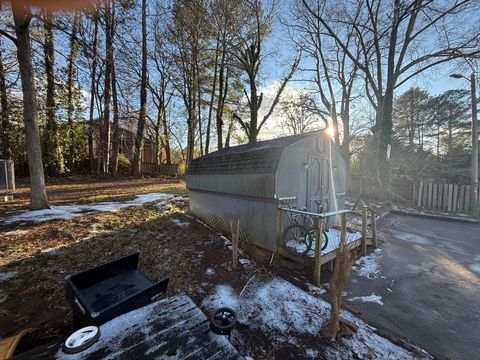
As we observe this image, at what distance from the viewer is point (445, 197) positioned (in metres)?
10.3

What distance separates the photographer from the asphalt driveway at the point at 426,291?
2.98 m

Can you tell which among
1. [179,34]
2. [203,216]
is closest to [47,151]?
[179,34]

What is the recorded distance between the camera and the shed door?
559 cm

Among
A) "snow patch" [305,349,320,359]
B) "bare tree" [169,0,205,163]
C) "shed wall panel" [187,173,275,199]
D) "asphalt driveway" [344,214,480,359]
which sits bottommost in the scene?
"asphalt driveway" [344,214,480,359]

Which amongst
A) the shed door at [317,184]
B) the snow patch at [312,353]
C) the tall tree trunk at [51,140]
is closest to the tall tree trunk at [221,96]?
the tall tree trunk at [51,140]

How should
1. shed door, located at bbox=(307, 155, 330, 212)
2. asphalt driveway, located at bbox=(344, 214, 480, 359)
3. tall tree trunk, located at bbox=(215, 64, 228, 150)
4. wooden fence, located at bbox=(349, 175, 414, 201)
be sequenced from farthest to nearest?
tall tree trunk, located at bbox=(215, 64, 228, 150)
wooden fence, located at bbox=(349, 175, 414, 201)
shed door, located at bbox=(307, 155, 330, 212)
asphalt driveway, located at bbox=(344, 214, 480, 359)

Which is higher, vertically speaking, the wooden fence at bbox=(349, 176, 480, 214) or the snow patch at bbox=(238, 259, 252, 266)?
the wooden fence at bbox=(349, 176, 480, 214)

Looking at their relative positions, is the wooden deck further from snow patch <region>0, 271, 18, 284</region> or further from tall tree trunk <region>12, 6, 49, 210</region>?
tall tree trunk <region>12, 6, 49, 210</region>

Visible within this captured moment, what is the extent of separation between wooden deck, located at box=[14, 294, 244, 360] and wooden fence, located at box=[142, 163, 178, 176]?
67.1 feet

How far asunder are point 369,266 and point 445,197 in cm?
834

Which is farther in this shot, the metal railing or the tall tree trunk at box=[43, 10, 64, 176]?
the tall tree trunk at box=[43, 10, 64, 176]

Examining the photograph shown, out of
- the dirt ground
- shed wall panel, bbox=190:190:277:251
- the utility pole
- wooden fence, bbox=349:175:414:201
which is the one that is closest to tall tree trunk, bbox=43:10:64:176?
the dirt ground

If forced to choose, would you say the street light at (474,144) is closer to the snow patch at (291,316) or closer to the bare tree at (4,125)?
the snow patch at (291,316)

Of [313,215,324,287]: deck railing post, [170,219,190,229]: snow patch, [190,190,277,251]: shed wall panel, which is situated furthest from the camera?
[170,219,190,229]: snow patch
